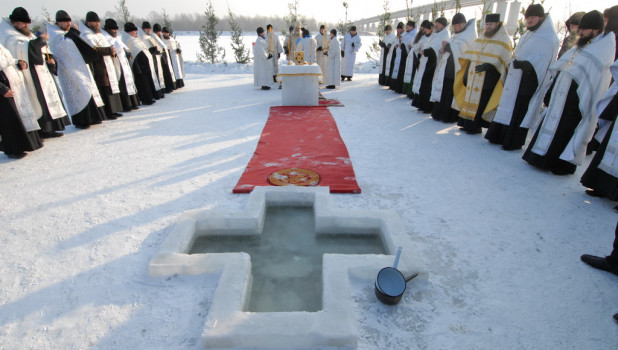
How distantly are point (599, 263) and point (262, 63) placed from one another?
9726 mm

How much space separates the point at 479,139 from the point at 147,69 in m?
7.65

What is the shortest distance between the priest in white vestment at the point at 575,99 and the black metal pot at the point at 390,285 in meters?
3.17

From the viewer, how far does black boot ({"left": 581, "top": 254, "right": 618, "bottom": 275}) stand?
243 centimetres

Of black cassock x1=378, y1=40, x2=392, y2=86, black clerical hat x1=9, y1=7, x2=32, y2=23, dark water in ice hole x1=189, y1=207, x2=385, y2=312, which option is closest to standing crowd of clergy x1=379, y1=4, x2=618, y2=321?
dark water in ice hole x1=189, y1=207, x2=385, y2=312

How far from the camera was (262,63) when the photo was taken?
10.5 metres

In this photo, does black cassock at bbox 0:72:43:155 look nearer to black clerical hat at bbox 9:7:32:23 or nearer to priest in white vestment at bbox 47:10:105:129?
black clerical hat at bbox 9:7:32:23

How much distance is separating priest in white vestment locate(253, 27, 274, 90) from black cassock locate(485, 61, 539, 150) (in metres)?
7.16

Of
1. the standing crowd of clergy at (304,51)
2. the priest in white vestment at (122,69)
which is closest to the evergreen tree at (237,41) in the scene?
the standing crowd of clergy at (304,51)

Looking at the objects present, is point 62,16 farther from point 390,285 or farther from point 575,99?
point 575,99

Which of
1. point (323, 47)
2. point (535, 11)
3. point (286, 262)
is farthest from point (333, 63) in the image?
point (286, 262)

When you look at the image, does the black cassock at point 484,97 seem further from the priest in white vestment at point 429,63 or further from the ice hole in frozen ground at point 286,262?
the ice hole in frozen ground at point 286,262

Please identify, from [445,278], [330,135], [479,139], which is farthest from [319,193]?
[479,139]

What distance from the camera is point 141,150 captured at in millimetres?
4984

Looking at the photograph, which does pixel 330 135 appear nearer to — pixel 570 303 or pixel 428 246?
pixel 428 246
